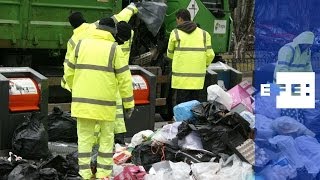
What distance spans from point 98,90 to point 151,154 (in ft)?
3.72

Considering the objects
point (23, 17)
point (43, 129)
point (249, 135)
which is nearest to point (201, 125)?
point (249, 135)

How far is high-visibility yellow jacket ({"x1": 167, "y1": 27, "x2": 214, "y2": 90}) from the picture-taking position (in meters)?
8.38

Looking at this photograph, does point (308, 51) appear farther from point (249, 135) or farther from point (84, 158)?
point (84, 158)

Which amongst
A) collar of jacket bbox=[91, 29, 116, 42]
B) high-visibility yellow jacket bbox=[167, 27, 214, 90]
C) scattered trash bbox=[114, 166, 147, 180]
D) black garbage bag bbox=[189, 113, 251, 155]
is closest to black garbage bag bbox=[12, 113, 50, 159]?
scattered trash bbox=[114, 166, 147, 180]

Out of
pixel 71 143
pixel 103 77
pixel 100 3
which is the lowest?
pixel 71 143

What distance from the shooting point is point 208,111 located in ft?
22.3

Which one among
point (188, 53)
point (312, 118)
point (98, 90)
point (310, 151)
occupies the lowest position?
point (310, 151)

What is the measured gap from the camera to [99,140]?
613 cm

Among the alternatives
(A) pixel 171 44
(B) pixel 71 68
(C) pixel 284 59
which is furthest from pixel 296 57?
(A) pixel 171 44

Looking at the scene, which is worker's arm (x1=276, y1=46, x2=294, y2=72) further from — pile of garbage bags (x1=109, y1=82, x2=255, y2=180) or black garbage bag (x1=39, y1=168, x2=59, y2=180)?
black garbage bag (x1=39, y1=168, x2=59, y2=180)

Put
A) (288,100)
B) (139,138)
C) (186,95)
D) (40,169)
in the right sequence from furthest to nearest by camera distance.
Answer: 1. (186,95)
2. (139,138)
3. (40,169)
4. (288,100)

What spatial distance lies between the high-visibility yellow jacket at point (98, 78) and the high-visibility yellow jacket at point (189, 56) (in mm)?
2558

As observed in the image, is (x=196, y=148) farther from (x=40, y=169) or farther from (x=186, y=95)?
(x=186, y=95)

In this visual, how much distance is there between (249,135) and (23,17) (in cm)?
370
